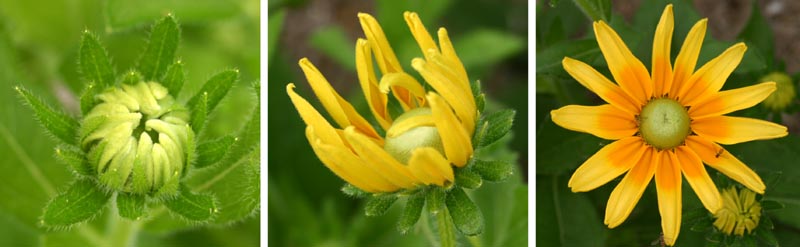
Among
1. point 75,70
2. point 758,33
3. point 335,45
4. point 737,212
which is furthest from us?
point 335,45

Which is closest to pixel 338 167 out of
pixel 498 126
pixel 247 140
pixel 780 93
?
pixel 498 126

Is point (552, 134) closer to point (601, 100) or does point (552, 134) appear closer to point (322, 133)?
point (601, 100)

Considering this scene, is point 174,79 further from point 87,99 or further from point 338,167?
point 338,167

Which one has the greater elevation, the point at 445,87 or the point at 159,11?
the point at 159,11

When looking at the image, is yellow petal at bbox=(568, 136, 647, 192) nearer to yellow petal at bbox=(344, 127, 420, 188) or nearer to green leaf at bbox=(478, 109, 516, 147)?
green leaf at bbox=(478, 109, 516, 147)

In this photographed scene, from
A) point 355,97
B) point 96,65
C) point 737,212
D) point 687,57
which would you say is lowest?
point 737,212

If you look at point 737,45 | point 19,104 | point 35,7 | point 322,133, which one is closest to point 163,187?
point 322,133

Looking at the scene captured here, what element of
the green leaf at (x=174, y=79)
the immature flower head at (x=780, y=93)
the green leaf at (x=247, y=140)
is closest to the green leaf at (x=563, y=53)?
the immature flower head at (x=780, y=93)
